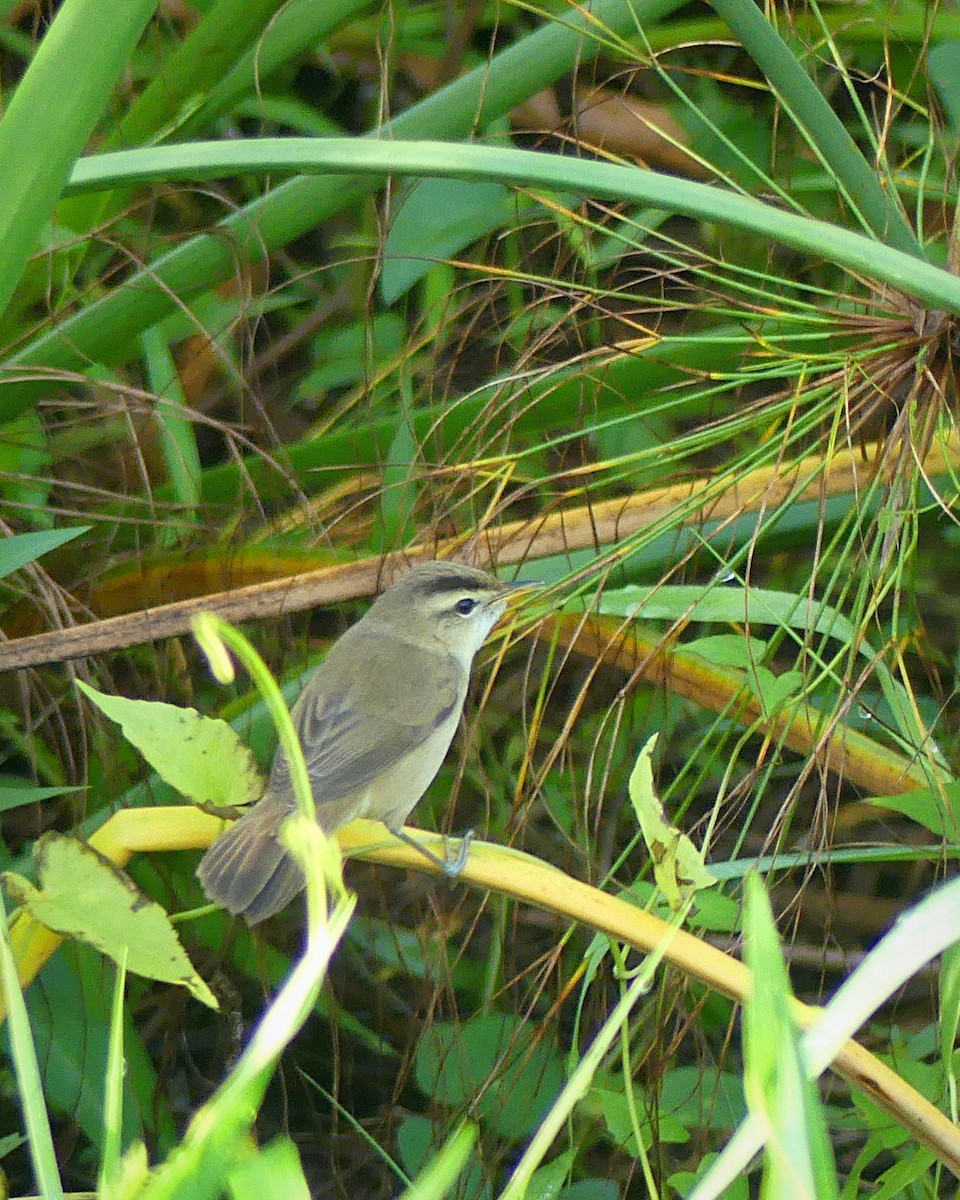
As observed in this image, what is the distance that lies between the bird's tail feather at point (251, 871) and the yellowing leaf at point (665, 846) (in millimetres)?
642

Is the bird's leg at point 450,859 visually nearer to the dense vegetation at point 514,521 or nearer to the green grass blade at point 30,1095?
the dense vegetation at point 514,521

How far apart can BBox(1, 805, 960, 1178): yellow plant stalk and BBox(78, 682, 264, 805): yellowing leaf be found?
0.77ft

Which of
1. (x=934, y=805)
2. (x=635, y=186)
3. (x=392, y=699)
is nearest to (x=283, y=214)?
(x=392, y=699)

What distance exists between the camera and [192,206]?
2900 millimetres

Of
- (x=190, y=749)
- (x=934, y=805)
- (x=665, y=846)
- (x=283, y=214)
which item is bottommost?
(x=934, y=805)

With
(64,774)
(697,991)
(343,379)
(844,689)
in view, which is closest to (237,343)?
(343,379)

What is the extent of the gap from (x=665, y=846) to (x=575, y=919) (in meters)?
0.23

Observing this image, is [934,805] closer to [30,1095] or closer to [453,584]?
[453,584]

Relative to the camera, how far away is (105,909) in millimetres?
966

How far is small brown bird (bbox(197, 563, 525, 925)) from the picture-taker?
6.43 feet

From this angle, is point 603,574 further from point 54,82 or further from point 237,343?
point 237,343

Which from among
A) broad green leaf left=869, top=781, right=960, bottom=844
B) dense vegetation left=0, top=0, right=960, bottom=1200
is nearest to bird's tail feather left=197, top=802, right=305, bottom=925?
dense vegetation left=0, top=0, right=960, bottom=1200

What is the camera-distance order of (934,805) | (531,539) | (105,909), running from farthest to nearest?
(531,539) < (934,805) < (105,909)

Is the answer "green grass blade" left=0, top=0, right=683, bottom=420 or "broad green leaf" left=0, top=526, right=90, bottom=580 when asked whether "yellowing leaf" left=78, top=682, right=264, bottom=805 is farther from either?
"green grass blade" left=0, top=0, right=683, bottom=420
